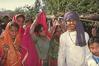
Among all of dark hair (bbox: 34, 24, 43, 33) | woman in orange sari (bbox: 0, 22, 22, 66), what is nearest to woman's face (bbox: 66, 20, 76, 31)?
woman in orange sari (bbox: 0, 22, 22, 66)

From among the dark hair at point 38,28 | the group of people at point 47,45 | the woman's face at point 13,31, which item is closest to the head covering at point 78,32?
the group of people at point 47,45

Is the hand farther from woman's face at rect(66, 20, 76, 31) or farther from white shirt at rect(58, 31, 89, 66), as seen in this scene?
woman's face at rect(66, 20, 76, 31)

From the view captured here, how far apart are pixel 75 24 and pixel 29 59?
2111mm

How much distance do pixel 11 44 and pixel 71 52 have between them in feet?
4.50

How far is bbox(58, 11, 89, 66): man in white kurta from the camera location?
25.4ft

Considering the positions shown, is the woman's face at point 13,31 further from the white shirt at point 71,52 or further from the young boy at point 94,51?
the young boy at point 94,51

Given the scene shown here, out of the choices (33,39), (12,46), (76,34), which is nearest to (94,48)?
(76,34)

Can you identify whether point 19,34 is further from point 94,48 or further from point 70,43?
point 94,48

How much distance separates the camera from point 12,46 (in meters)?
8.59

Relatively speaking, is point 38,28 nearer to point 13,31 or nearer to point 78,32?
point 13,31

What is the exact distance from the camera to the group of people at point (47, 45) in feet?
25.4

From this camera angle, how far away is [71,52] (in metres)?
7.81

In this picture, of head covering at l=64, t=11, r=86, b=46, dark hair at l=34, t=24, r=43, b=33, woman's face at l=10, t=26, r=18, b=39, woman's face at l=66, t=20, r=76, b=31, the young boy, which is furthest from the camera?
dark hair at l=34, t=24, r=43, b=33

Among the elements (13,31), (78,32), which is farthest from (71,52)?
(13,31)
